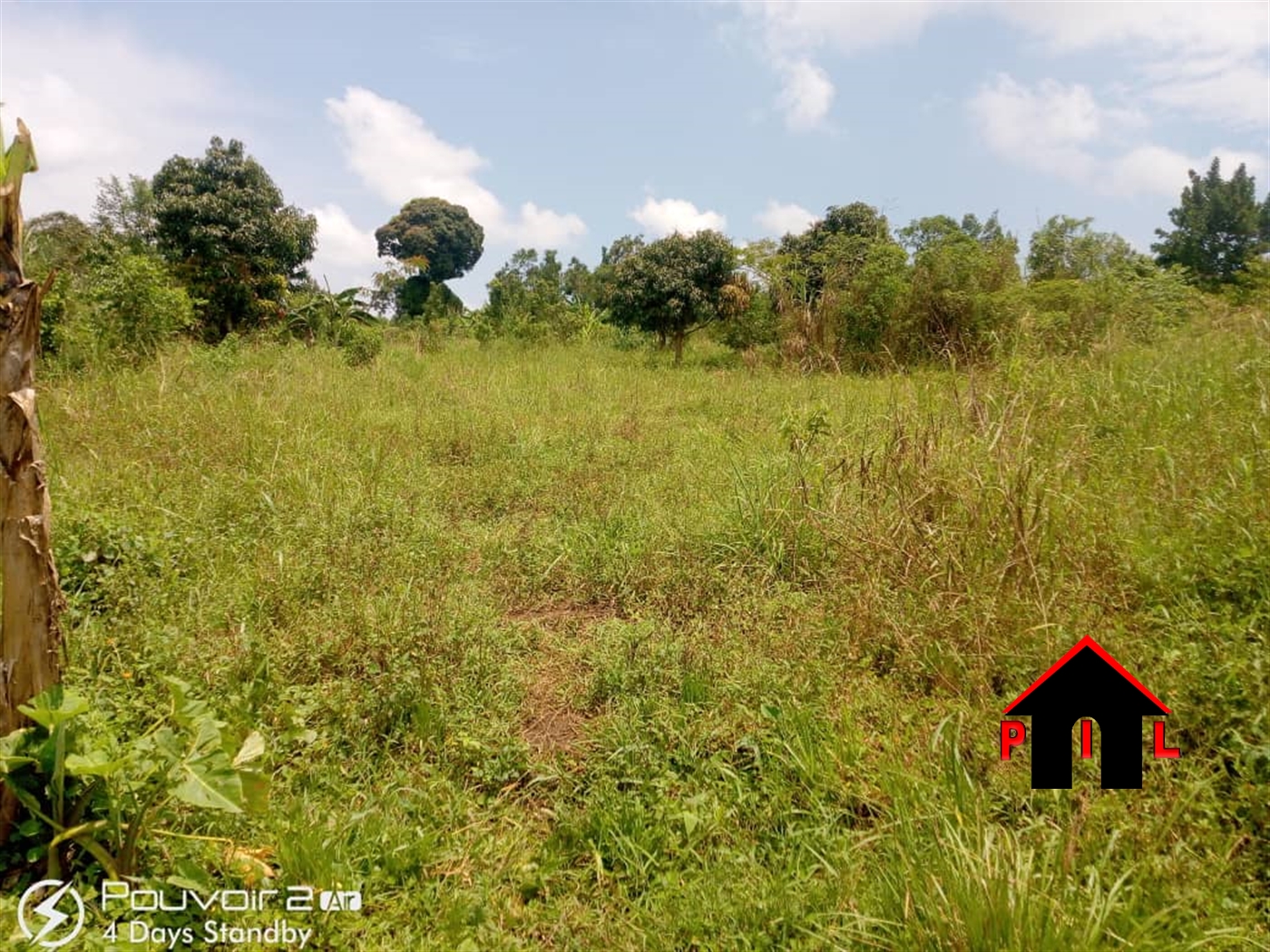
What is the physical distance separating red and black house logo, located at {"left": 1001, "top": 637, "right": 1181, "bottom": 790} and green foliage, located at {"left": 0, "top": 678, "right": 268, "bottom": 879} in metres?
2.21

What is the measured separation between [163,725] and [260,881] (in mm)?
732

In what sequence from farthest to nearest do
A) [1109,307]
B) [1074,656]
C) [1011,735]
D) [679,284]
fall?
[679,284], [1109,307], [1074,656], [1011,735]

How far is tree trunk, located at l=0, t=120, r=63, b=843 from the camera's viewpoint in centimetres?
156

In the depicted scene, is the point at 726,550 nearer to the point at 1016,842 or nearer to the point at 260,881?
the point at 1016,842

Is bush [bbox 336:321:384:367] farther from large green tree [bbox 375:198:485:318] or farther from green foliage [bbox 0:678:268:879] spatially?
large green tree [bbox 375:198:485:318]

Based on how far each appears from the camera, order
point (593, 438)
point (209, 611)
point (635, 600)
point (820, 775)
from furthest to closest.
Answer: point (593, 438) < point (635, 600) < point (209, 611) < point (820, 775)

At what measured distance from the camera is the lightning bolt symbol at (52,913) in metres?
1.46

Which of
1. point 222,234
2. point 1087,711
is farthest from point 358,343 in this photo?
point 1087,711

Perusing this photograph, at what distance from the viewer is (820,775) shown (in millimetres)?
2006

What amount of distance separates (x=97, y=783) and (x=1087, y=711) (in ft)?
9.33

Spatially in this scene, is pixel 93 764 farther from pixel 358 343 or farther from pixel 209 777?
pixel 358 343

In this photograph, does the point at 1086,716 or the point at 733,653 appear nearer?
the point at 1086,716

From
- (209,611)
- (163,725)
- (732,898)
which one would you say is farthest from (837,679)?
(209,611)

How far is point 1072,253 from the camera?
820 centimetres
